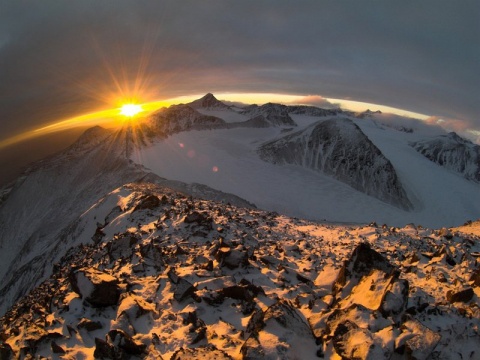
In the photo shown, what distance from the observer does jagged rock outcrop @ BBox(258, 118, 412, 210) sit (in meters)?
86.6

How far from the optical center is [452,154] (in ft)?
507

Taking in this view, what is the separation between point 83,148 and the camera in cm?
11094

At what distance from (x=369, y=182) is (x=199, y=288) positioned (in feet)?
281

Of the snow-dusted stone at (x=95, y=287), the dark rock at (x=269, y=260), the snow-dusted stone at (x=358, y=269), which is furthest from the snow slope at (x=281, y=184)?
the snow-dusted stone at (x=95, y=287)

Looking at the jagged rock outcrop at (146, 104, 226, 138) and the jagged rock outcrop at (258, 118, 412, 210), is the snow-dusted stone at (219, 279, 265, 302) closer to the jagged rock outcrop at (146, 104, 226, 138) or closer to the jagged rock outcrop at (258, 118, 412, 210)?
the jagged rock outcrop at (258, 118, 412, 210)

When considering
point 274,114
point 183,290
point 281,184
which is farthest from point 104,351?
point 274,114

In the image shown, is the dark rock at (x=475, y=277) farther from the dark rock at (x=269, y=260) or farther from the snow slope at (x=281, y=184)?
the snow slope at (x=281, y=184)

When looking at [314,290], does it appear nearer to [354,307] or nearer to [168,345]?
[354,307]

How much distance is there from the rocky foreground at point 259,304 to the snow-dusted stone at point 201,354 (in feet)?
0.11

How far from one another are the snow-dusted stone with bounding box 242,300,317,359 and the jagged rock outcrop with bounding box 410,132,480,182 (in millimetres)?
167375

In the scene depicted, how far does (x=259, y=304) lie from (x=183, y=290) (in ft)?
8.77

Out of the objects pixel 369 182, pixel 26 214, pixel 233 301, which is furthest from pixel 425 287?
pixel 26 214

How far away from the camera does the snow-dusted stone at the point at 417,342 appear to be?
6836 mm

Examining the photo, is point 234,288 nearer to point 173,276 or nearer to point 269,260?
point 173,276
